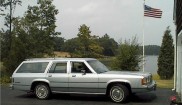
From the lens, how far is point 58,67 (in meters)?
14.6

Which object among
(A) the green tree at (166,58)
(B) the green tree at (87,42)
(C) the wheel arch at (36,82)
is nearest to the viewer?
(C) the wheel arch at (36,82)

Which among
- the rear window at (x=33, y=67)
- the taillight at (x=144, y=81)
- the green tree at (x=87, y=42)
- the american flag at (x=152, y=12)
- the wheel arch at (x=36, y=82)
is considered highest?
the american flag at (x=152, y=12)

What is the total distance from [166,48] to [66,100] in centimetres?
1719

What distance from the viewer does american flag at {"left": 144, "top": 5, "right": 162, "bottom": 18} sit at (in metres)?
26.4

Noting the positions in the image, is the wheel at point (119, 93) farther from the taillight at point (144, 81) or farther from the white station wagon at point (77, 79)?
the taillight at point (144, 81)

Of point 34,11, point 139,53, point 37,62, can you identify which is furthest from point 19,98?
point 34,11

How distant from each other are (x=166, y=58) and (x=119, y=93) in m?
17.4

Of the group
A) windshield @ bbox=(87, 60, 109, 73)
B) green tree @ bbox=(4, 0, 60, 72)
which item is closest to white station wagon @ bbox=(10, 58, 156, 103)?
windshield @ bbox=(87, 60, 109, 73)

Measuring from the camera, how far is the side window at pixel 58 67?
47.6 feet

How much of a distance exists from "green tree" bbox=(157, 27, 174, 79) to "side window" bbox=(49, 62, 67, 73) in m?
16.5

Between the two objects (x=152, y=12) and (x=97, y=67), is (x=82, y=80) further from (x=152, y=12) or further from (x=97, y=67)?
(x=152, y=12)

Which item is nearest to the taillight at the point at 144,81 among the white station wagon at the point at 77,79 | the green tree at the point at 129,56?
the white station wagon at the point at 77,79

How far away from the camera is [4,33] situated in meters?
31.6

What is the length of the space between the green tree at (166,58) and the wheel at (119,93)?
1698 cm
